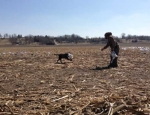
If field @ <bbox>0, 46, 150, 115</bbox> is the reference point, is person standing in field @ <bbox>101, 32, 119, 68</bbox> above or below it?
above

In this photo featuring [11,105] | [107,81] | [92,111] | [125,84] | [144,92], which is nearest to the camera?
[92,111]

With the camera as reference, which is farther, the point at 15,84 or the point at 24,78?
the point at 24,78

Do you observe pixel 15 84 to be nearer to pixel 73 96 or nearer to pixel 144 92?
pixel 73 96

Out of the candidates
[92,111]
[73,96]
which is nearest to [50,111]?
[92,111]

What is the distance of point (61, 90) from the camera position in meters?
7.76

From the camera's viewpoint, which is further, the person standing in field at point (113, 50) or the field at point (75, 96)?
the person standing in field at point (113, 50)

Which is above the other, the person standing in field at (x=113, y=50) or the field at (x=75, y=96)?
the person standing in field at (x=113, y=50)

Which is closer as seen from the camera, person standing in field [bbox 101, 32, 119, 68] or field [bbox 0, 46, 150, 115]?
field [bbox 0, 46, 150, 115]

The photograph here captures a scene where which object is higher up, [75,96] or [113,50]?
[113,50]

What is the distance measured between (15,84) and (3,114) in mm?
A: 3602

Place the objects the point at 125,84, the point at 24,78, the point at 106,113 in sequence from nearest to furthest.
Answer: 1. the point at 106,113
2. the point at 125,84
3. the point at 24,78

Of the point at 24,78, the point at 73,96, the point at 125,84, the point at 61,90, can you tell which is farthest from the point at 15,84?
the point at 125,84

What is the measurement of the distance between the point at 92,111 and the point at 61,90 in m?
2.42

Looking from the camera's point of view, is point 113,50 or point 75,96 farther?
point 113,50
